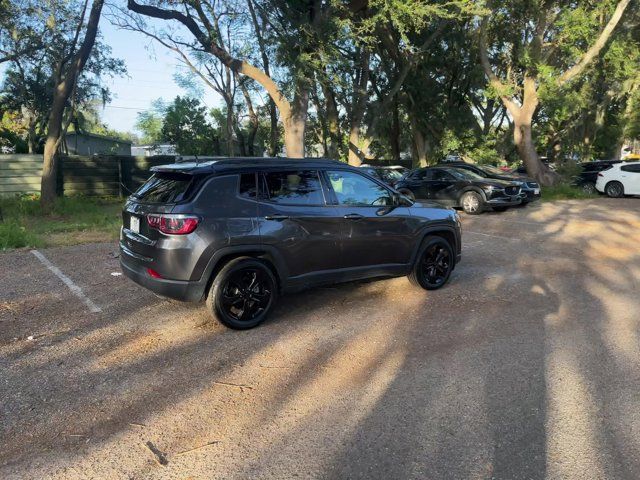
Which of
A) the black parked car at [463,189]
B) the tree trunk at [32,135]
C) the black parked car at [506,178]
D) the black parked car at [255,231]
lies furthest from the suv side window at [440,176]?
the tree trunk at [32,135]

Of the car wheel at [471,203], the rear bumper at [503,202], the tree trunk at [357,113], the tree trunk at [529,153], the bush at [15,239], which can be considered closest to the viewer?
the bush at [15,239]

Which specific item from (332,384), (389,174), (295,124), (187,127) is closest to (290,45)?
(295,124)

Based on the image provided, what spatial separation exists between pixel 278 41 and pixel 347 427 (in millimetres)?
13881

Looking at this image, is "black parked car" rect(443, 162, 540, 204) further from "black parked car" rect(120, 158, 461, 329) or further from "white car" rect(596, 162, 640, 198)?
"black parked car" rect(120, 158, 461, 329)

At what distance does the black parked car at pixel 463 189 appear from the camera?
590 inches

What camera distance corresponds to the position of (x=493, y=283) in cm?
708

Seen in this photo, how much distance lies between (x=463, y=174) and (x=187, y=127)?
27815mm

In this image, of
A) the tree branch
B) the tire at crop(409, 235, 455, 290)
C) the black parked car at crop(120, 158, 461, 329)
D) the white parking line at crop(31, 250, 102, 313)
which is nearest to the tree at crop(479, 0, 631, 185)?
the tree branch

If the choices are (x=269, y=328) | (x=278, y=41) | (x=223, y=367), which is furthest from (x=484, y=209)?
(x=223, y=367)

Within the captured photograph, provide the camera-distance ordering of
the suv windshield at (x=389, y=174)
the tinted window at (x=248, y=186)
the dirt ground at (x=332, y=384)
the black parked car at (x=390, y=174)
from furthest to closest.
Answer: the suv windshield at (x=389, y=174), the black parked car at (x=390, y=174), the tinted window at (x=248, y=186), the dirt ground at (x=332, y=384)

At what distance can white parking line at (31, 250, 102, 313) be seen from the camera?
5987 mm

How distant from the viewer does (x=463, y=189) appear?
51.0 ft

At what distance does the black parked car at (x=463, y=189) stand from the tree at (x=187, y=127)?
79.1 feet

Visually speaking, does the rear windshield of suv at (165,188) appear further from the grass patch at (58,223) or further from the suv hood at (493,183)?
the suv hood at (493,183)
